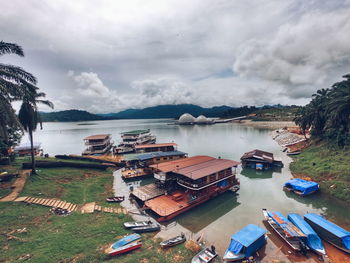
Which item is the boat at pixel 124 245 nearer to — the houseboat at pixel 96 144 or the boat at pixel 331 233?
the boat at pixel 331 233

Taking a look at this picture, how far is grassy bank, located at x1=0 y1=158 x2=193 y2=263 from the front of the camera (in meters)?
15.4

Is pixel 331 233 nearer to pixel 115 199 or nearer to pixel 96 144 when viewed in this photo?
pixel 115 199

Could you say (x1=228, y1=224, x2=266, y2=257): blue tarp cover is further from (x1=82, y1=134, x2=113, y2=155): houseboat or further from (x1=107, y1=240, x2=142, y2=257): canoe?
(x1=82, y1=134, x2=113, y2=155): houseboat

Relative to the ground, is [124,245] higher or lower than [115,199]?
higher

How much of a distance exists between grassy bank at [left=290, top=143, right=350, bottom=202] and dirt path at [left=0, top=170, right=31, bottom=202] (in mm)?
49255

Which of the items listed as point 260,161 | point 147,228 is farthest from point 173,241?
point 260,161

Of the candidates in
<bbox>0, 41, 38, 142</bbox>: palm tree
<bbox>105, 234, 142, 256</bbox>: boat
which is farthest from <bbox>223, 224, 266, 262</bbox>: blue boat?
<bbox>0, 41, 38, 142</bbox>: palm tree

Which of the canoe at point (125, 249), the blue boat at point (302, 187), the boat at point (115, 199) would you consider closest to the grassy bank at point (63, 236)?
the canoe at point (125, 249)

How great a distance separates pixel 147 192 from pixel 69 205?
456 inches

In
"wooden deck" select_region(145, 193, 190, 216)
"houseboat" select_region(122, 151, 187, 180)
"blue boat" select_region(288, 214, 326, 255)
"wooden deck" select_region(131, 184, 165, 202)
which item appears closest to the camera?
"blue boat" select_region(288, 214, 326, 255)

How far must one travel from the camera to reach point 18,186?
26.3 m

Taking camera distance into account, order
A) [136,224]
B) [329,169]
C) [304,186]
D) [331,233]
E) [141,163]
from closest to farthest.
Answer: [331,233] → [136,224] → [304,186] → [329,169] → [141,163]

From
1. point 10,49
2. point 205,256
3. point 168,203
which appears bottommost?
point 205,256

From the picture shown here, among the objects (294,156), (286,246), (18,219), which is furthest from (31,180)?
(294,156)
